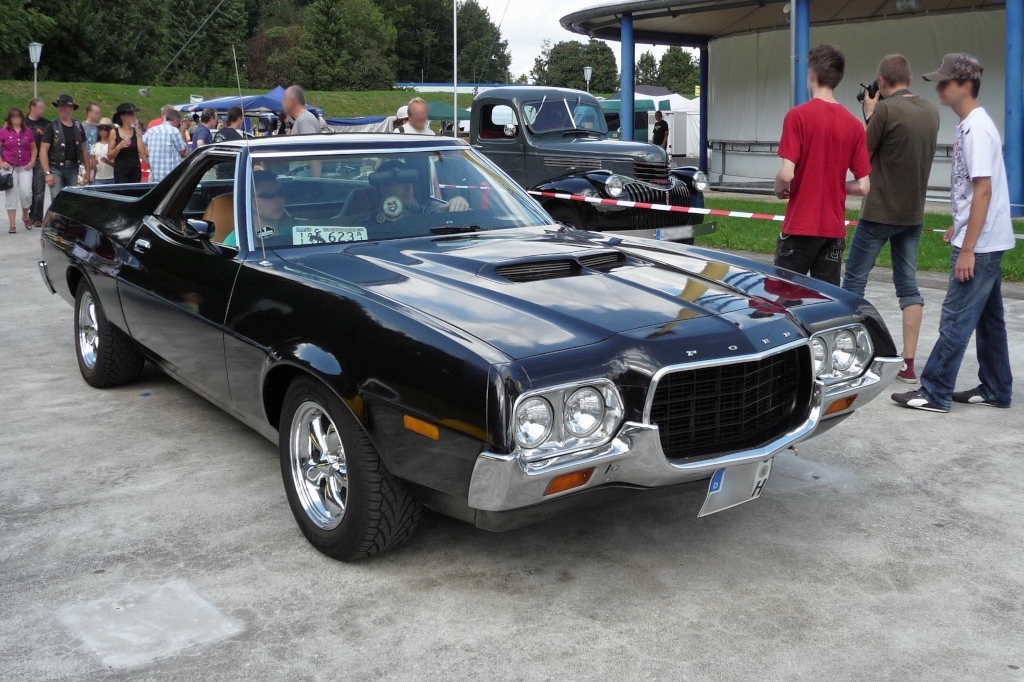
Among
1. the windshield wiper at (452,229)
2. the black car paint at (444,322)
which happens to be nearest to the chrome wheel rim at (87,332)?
the black car paint at (444,322)

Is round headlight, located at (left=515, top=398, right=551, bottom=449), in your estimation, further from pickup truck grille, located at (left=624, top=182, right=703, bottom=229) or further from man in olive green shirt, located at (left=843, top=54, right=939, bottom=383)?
pickup truck grille, located at (left=624, top=182, right=703, bottom=229)

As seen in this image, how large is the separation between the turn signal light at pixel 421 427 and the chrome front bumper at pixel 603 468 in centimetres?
20

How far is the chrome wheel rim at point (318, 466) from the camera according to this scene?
3779 mm

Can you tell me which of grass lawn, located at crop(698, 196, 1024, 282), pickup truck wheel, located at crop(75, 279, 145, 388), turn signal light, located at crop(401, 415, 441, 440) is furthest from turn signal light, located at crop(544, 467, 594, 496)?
grass lawn, located at crop(698, 196, 1024, 282)

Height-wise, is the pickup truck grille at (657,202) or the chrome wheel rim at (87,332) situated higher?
the pickup truck grille at (657,202)

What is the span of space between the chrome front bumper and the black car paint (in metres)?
0.06

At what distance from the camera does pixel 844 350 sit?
409 cm

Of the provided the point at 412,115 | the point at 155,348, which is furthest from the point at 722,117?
the point at 155,348

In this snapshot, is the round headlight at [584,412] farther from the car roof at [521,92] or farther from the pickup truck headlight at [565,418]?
the car roof at [521,92]

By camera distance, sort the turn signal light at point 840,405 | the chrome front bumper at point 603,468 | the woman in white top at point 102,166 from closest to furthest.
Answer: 1. the chrome front bumper at point 603,468
2. the turn signal light at point 840,405
3. the woman in white top at point 102,166

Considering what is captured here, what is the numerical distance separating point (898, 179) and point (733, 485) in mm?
3329

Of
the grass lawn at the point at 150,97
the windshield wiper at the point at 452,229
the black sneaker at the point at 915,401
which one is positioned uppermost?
the grass lawn at the point at 150,97

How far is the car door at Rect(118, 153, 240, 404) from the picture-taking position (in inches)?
176

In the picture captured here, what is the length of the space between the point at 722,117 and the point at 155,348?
22.6 metres
